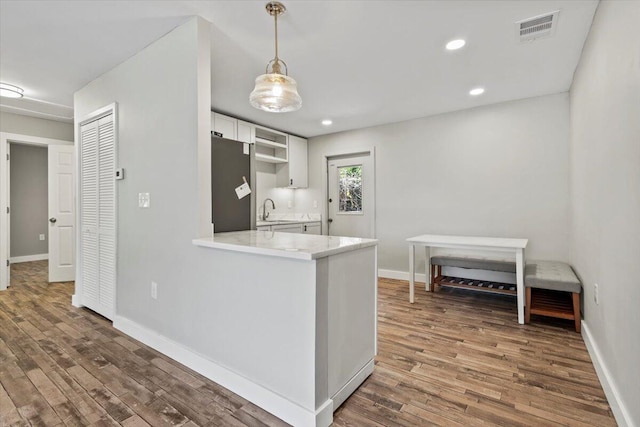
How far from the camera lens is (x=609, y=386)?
69.6 inches

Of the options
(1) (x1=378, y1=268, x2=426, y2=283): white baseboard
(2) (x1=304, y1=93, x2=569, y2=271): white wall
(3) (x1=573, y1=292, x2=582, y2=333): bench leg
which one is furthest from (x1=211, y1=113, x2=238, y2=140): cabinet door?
(3) (x1=573, y1=292, x2=582, y2=333): bench leg

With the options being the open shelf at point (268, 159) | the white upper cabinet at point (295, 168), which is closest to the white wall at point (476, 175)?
the white upper cabinet at point (295, 168)

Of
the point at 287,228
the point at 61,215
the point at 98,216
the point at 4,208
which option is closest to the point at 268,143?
the point at 287,228

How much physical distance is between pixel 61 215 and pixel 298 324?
16.6 ft

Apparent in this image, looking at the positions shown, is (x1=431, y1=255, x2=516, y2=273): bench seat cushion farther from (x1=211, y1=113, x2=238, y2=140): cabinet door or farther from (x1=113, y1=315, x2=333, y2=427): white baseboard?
(x1=211, y1=113, x2=238, y2=140): cabinet door

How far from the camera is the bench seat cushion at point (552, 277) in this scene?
108 inches

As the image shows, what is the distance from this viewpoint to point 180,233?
2.28 m

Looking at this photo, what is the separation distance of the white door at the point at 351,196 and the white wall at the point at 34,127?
4348 millimetres

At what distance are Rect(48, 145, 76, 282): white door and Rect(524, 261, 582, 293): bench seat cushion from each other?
6.10 metres

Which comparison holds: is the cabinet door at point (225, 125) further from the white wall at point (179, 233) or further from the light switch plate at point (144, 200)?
the light switch plate at point (144, 200)

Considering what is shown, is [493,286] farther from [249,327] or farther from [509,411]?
[249,327]

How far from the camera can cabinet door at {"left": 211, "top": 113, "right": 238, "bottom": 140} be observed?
4.16 meters

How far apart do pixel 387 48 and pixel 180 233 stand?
227cm

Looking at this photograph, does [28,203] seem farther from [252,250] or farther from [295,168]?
[252,250]
